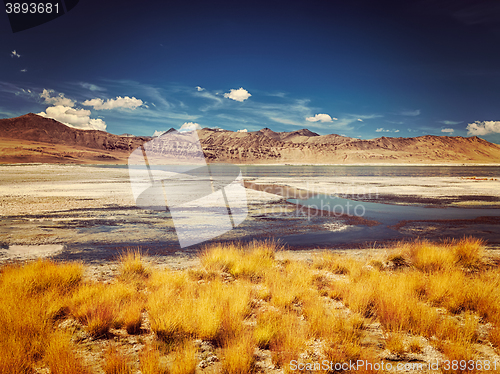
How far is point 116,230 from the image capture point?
1077cm

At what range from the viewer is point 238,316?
3980mm

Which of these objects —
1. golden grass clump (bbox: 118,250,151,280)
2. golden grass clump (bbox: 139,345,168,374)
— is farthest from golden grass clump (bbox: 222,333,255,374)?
golden grass clump (bbox: 118,250,151,280)

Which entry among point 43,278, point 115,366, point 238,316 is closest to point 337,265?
point 238,316

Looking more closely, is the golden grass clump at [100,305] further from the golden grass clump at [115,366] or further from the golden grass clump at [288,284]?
the golden grass clump at [288,284]

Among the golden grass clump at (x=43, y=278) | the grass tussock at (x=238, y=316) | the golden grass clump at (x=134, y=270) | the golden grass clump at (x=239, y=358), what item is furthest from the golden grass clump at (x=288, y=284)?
the golden grass clump at (x=43, y=278)

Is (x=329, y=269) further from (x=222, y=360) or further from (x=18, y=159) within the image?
(x=18, y=159)

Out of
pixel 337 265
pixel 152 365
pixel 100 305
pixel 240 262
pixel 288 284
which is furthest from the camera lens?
pixel 337 265

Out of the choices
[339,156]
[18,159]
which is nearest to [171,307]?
[18,159]

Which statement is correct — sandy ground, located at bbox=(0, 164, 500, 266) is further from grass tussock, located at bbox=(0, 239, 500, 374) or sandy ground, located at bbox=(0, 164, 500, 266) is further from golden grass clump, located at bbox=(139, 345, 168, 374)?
golden grass clump, located at bbox=(139, 345, 168, 374)

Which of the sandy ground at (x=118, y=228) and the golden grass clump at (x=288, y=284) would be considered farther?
the sandy ground at (x=118, y=228)

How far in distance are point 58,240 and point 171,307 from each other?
7.24 metres

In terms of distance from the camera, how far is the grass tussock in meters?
3.19

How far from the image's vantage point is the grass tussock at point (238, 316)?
3.19 meters

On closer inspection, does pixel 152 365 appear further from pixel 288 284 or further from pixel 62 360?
pixel 288 284
